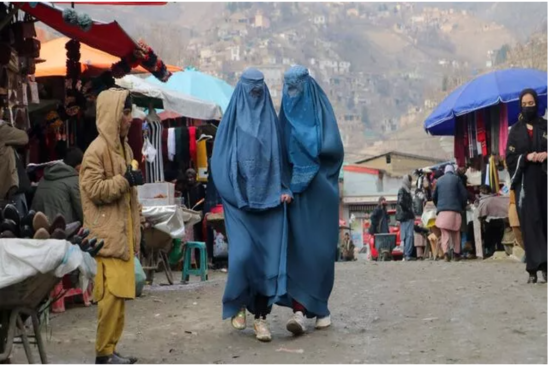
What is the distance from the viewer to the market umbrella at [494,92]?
58.0 feet

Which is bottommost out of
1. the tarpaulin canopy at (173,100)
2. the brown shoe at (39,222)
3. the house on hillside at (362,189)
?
the house on hillside at (362,189)

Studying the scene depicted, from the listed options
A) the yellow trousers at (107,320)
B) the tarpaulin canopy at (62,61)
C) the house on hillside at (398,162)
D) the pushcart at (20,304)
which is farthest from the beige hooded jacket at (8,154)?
the house on hillside at (398,162)

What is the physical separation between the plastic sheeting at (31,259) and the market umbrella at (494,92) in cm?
1257

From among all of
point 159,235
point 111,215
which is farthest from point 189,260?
point 111,215

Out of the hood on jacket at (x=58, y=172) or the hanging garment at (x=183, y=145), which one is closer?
the hood on jacket at (x=58, y=172)

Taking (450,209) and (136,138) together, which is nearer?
(136,138)

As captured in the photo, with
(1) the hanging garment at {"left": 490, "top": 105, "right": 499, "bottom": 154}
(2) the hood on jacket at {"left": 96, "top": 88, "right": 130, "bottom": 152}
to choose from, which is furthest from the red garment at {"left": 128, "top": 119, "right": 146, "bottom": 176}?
(1) the hanging garment at {"left": 490, "top": 105, "right": 499, "bottom": 154}

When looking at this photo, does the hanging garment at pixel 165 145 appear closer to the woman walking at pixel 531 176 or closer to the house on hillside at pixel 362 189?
the woman walking at pixel 531 176

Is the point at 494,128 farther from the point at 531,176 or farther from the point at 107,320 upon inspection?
the point at 107,320

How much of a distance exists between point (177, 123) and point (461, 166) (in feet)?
15.8

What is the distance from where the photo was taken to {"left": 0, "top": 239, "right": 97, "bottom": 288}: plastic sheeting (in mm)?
5891

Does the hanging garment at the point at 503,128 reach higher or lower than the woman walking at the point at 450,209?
higher

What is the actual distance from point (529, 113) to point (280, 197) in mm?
3065

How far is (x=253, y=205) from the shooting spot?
8.13 m
